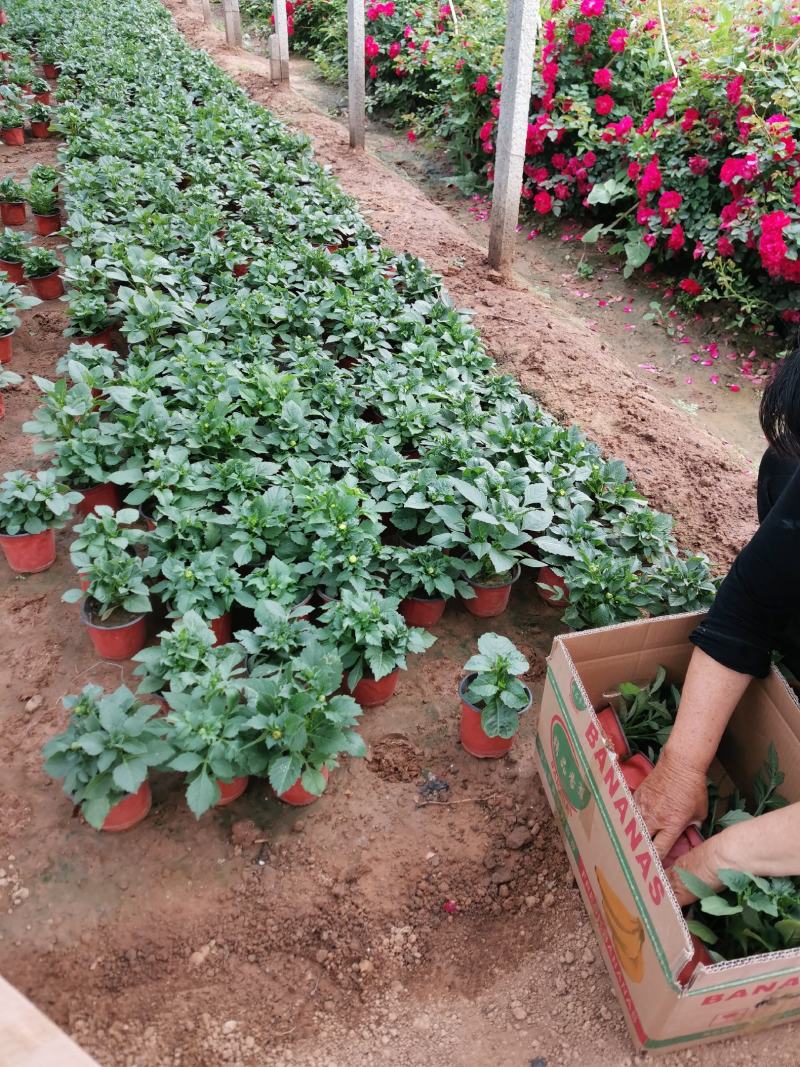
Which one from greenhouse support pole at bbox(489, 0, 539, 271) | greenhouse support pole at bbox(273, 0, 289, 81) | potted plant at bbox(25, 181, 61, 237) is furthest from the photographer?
greenhouse support pole at bbox(273, 0, 289, 81)

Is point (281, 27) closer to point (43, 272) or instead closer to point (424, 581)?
point (43, 272)

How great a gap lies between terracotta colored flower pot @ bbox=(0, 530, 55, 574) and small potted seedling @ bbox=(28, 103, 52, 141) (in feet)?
23.8

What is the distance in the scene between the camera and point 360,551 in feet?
8.62

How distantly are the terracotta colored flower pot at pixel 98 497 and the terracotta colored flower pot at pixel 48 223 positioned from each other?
142 inches

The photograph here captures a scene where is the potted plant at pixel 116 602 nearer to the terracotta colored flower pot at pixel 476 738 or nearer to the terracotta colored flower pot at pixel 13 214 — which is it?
the terracotta colored flower pot at pixel 476 738

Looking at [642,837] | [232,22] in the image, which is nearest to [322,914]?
[642,837]

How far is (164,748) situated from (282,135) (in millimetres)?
6608

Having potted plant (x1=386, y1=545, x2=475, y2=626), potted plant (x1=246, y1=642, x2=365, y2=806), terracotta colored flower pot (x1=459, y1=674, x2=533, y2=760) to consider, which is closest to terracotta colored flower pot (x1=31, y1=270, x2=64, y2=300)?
potted plant (x1=386, y1=545, x2=475, y2=626)

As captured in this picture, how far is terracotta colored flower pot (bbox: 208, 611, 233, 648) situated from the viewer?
103 inches

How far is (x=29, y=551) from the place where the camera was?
2.93 m

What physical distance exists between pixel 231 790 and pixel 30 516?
1383 mm

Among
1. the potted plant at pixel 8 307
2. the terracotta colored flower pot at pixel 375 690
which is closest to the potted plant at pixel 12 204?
the potted plant at pixel 8 307

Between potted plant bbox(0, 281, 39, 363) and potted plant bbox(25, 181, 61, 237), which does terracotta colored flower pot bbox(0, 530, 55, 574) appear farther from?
potted plant bbox(25, 181, 61, 237)

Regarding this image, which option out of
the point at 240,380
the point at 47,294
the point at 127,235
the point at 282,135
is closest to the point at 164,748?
the point at 240,380
